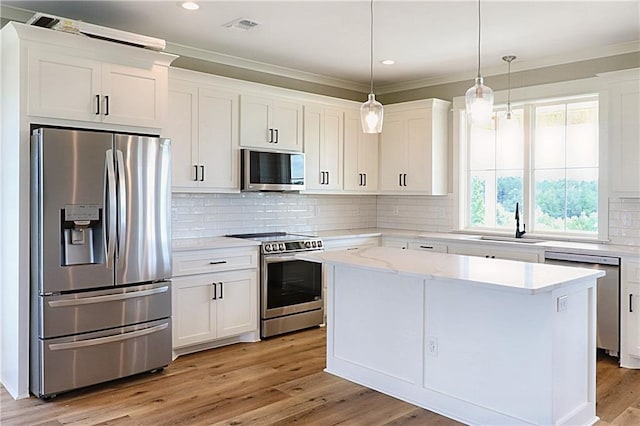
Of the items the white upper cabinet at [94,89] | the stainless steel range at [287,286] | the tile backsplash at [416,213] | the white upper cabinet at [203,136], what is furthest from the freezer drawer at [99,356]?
the tile backsplash at [416,213]

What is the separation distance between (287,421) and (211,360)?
4.28 ft

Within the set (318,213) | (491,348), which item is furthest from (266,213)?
(491,348)

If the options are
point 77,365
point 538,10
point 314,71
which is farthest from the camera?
point 314,71

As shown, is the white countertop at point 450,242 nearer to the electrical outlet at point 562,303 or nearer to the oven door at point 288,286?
the oven door at point 288,286

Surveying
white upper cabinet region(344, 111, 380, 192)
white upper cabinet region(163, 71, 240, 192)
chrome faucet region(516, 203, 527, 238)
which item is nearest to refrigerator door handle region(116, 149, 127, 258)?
white upper cabinet region(163, 71, 240, 192)

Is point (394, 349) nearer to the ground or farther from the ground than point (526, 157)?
nearer to the ground

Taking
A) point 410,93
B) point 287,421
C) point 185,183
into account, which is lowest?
point 287,421

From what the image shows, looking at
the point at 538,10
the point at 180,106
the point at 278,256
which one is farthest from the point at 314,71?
the point at 538,10

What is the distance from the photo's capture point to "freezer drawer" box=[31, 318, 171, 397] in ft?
10.9

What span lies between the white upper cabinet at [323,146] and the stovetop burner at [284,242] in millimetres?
658

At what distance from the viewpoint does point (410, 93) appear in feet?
20.4

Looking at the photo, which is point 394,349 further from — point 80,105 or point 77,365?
point 80,105

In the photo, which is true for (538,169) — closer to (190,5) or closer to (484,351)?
(484,351)

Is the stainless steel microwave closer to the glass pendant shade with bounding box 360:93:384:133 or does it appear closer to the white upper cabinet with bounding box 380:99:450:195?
the white upper cabinet with bounding box 380:99:450:195
